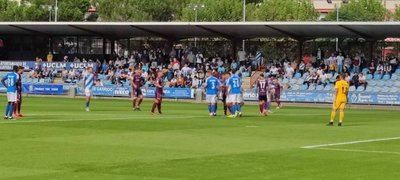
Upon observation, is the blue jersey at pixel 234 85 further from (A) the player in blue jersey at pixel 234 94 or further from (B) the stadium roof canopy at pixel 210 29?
(B) the stadium roof canopy at pixel 210 29

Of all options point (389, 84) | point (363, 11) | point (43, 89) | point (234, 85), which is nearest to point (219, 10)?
point (363, 11)

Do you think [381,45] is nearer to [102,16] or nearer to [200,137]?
[200,137]

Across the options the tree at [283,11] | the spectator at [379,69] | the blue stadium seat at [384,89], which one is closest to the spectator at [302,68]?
the spectator at [379,69]

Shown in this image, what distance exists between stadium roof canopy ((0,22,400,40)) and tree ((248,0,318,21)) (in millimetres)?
48815

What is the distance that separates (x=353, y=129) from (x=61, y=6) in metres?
97.1

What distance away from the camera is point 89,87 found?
4112 cm

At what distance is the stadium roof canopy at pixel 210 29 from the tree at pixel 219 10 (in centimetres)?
5061

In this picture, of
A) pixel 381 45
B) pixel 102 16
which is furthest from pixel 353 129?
pixel 102 16

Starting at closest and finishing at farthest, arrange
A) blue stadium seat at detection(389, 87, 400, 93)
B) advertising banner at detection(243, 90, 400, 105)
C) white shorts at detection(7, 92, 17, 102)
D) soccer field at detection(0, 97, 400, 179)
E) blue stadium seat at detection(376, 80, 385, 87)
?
1. soccer field at detection(0, 97, 400, 179)
2. white shorts at detection(7, 92, 17, 102)
3. advertising banner at detection(243, 90, 400, 105)
4. blue stadium seat at detection(389, 87, 400, 93)
5. blue stadium seat at detection(376, 80, 385, 87)

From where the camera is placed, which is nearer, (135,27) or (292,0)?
(135,27)

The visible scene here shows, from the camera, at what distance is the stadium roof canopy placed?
57.5m

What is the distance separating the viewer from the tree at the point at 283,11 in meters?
116

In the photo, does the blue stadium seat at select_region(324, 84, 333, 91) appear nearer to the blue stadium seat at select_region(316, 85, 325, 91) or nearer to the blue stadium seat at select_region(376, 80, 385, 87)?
the blue stadium seat at select_region(316, 85, 325, 91)

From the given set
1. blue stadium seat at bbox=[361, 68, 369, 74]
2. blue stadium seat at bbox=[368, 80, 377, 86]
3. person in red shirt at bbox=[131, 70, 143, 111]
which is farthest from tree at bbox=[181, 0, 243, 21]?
person in red shirt at bbox=[131, 70, 143, 111]
